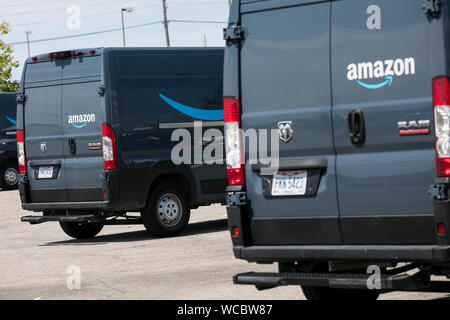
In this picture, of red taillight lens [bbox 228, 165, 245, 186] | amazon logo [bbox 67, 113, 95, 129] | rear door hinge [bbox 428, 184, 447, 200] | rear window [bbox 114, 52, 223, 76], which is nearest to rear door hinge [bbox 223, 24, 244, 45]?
red taillight lens [bbox 228, 165, 245, 186]

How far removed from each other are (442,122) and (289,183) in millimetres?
1424

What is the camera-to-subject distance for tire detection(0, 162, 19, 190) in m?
28.9

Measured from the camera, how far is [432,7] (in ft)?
21.3

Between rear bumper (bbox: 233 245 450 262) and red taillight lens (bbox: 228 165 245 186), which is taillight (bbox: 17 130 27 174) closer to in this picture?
red taillight lens (bbox: 228 165 245 186)

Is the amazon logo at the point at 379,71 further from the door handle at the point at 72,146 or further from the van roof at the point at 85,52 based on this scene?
the door handle at the point at 72,146

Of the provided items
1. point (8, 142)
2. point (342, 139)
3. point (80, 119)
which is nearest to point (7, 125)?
point (8, 142)

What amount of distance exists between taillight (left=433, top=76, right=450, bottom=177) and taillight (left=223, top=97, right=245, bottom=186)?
5.76 ft

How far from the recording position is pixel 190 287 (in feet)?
31.7

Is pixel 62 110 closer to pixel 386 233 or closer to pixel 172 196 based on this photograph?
pixel 172 196

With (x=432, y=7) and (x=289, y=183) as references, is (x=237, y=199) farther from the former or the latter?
(x=432, y=7)

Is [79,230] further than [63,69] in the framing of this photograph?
Yes

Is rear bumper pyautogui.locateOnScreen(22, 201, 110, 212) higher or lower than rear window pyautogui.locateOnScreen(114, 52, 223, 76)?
lower

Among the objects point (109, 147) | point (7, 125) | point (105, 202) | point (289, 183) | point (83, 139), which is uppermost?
point (7, 125)
